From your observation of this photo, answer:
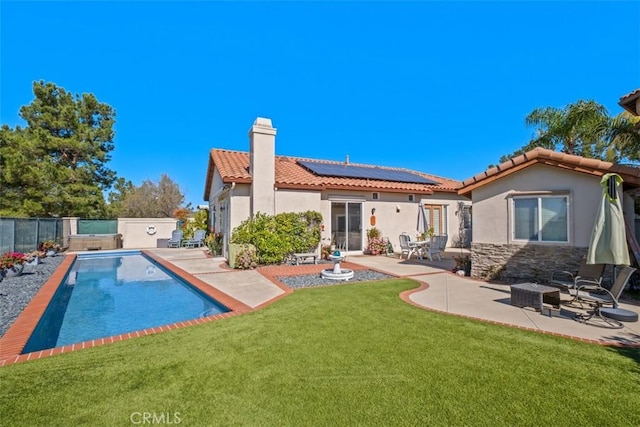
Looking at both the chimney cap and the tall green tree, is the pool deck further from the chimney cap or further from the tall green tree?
the tall green tree

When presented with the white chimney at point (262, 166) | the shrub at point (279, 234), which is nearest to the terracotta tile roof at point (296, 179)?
the white chimney at point (262, 166)

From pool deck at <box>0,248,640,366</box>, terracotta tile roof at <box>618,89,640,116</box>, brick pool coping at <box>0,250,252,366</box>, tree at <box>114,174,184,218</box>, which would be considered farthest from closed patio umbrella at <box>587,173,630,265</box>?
tree at <box>114,174,184,218</box>

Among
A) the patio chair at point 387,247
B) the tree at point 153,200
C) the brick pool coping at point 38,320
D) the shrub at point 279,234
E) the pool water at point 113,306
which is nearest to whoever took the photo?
Result: the brick pool coping at point 38,320

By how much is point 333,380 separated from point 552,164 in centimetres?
1018

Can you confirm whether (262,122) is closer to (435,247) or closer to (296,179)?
(296,179)

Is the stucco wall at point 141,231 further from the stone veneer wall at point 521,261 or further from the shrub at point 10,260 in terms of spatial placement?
the stone veneer wall at point 521,261

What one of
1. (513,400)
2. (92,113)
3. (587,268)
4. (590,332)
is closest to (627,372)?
(590,332)

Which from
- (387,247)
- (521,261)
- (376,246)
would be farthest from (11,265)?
(521,261)

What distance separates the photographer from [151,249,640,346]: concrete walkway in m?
6.21

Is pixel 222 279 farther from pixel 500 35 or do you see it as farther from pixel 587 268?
pixel 500 35

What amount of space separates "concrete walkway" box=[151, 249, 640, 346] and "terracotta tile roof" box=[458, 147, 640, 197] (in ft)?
11.8

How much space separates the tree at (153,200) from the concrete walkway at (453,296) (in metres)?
34.7

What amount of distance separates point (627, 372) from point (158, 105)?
106 ft

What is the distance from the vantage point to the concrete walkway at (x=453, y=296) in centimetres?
621
